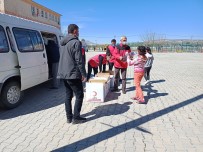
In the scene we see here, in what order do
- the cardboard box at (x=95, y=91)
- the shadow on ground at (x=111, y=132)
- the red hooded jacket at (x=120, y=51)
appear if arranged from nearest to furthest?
1. the shadow on ground at (x=111, y=132)
2. the cardboard box at (x=95, y=91)
3. the red hooded jacket at (x=120, y=51)

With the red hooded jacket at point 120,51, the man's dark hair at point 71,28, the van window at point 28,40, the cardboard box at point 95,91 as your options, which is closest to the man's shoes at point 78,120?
the cardboard box at point 95,91

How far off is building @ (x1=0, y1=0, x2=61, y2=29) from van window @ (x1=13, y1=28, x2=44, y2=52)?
3471cm

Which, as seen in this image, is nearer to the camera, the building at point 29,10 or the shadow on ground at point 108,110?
the shadow on ground at point 108,110

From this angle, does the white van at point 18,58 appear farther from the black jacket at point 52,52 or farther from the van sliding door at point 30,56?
the black jacket at point 52,52

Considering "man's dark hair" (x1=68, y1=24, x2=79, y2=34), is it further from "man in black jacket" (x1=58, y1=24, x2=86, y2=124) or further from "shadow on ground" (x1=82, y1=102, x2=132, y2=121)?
"shadow on ground" (x1=82, y1=102, x2=132, y2=121)

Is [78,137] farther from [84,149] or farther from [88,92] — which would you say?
[88,92]

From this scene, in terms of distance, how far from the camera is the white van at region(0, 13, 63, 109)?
5.15m

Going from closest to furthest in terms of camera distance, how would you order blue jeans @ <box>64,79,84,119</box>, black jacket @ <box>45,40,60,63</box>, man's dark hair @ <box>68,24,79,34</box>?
1. man's dark hair @ <box>68,24,79,34</box>
2. blue jeans @ <box>64,79,84,119</box>
3. black jacket @ <box>45,40,60,63</box>

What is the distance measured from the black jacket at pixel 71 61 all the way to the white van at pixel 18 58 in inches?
63.1

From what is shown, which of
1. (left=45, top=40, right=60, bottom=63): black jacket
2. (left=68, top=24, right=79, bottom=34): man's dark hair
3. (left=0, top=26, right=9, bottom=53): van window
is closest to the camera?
(left=68, top=24, right=79, bottom=34): man's dark hair

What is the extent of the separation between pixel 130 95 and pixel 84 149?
12.3ft

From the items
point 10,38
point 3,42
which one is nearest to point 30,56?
point 10,38

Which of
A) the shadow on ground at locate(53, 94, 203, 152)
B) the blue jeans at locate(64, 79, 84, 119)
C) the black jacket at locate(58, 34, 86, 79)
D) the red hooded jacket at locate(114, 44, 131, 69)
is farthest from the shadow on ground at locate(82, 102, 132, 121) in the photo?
the red hooded jacket at locate(114, 44, 131, 69)

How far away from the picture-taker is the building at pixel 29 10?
38166mm
